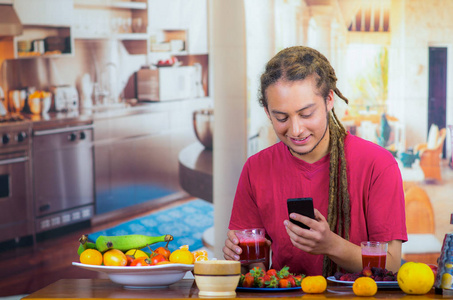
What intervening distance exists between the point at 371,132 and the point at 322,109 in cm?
243

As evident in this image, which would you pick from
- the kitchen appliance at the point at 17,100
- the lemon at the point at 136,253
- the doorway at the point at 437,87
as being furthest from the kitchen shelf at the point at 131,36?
the lemon at the point at 136,253

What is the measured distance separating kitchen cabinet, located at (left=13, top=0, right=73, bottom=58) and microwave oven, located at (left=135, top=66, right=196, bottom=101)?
51cm

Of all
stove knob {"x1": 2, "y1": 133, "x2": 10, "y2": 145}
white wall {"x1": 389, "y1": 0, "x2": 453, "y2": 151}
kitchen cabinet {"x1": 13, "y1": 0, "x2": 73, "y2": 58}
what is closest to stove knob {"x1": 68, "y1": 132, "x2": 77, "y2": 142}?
stove knob {"x1": 2, "y1": 133, "x2": 10, "y2": 145}

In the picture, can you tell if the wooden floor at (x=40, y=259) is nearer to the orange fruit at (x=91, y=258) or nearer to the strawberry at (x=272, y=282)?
the orange fruit at (x=91, y=258)

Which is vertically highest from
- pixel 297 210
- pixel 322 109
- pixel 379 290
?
pixel 322 109

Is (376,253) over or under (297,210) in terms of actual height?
under

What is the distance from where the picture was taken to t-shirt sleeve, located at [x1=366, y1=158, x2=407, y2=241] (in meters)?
1.98

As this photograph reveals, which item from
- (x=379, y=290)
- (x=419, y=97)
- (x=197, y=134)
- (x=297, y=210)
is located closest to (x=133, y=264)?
(x=297, y=210)

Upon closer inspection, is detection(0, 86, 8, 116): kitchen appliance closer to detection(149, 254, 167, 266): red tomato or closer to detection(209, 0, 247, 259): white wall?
detection(209, 0, 247, 259): white wall

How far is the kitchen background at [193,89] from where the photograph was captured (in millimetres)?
4223

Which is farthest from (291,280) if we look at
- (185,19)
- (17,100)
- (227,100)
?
(17,100)

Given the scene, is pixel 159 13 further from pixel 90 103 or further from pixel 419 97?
pixel 419 97

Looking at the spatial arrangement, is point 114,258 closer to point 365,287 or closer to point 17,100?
point 365,287

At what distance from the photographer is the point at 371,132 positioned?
431cm
